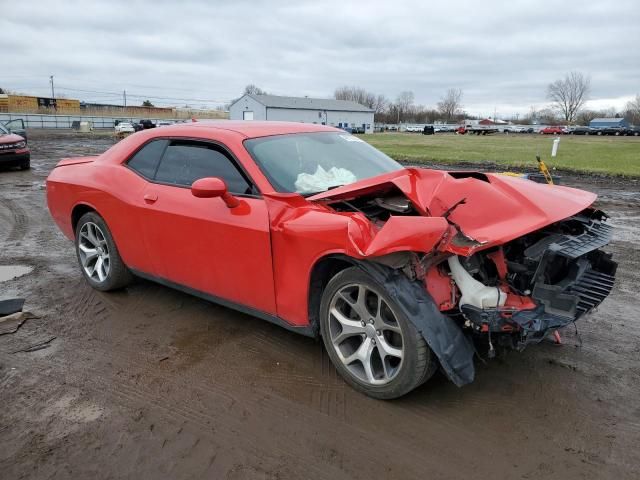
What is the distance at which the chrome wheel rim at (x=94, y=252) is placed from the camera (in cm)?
498

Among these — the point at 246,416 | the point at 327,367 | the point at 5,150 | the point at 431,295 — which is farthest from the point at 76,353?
the point at 5,150

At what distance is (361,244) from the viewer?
9.57ft

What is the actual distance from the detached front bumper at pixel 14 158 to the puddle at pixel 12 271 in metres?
11.2

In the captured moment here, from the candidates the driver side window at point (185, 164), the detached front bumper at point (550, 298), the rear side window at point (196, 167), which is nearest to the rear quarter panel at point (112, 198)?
the driver side window at point (185, 164)

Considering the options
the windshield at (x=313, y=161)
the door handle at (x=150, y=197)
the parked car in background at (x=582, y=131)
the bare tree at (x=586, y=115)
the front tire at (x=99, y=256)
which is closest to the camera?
the windshield at (x=313, y=161)

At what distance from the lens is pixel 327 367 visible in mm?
3557

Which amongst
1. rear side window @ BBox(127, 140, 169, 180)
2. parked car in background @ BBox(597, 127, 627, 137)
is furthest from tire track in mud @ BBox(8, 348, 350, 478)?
parked car in background @ BBox(597, 127, 627, 137)

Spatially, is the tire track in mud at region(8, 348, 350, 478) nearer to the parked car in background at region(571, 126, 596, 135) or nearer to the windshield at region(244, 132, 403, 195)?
the windshield at region(244, 132, 403, 195)

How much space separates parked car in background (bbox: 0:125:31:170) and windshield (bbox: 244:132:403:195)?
1415 cm

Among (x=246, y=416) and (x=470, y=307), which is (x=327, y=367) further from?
(x=470, y=307)

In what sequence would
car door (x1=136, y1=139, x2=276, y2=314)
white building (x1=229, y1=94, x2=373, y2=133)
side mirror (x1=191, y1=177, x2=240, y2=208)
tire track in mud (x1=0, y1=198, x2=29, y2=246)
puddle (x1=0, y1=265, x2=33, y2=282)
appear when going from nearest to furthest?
side mirror (x1=191, y1=177, x2=240, y2=208)
car door (x1=136, y1=139, x2=276, y2=314)
puddle (x1=0, y1=265, x2=33, y2=282)
tire track in mud (x1=0, y1=198, x2=29, y2=246)
white building (x1=229, y1=94, x2=373, y2=133)

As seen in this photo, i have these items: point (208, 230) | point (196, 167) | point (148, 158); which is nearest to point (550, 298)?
point (208, 230)

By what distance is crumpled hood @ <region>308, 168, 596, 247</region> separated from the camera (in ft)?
9.62

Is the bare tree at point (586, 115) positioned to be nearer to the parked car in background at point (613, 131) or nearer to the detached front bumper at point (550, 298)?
the parked car in background at point (613, 131)
